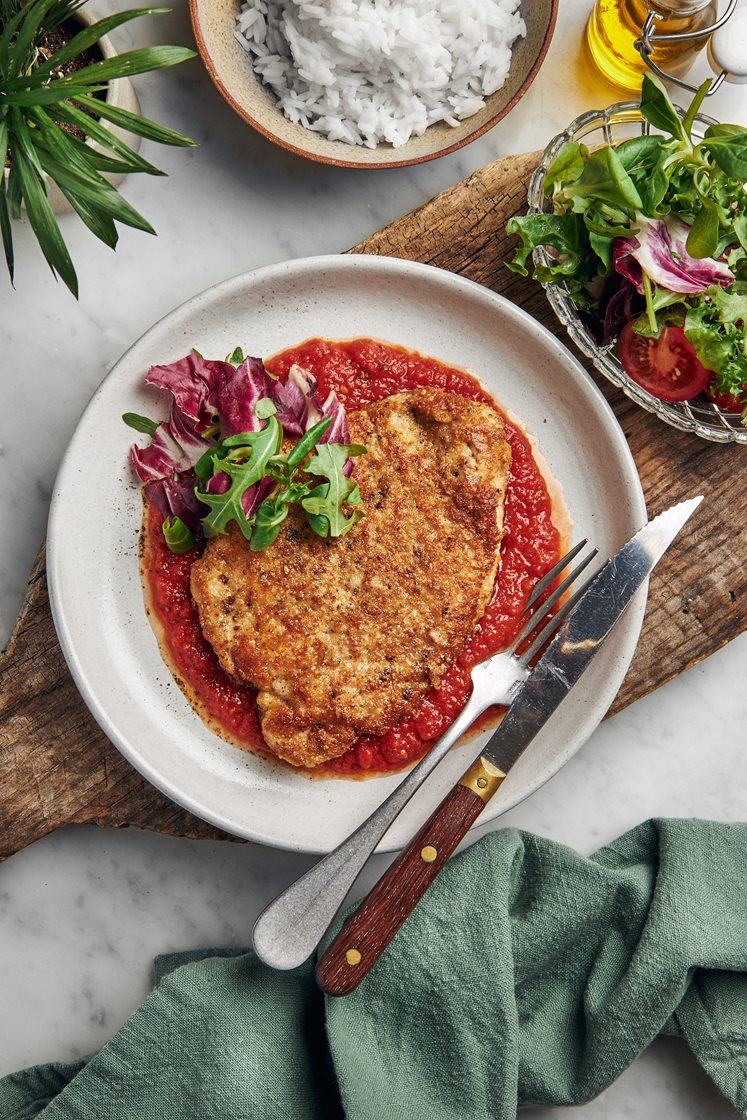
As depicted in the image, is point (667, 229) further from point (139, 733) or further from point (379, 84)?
point (139, 733)

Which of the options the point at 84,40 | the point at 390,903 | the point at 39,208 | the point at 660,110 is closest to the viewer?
the point at 84,40

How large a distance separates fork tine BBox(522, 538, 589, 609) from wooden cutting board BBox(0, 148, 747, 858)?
454mm

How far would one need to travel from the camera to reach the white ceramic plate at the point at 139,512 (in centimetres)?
362

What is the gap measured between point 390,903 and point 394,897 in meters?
0.03

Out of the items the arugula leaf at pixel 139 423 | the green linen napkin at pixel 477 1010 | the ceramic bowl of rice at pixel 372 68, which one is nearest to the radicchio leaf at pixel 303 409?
the arugula leaf at pixel 139 423

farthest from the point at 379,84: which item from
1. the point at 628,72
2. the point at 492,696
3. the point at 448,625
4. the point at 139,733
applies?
the point at 139,733

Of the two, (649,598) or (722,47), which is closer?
(722,47)

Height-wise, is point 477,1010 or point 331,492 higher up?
point 331,492

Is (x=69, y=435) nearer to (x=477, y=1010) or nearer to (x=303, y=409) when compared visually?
(x=303, y=409)

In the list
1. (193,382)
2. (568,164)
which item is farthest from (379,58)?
(193,382)

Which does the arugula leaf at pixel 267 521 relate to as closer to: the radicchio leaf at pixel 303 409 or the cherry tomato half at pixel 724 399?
the radicchio leaf at pixel 303 409

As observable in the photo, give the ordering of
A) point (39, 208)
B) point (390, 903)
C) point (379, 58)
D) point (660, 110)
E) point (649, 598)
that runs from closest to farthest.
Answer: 1. point (39, 208)
2. point (660, 110)
3. point (390, 903)
4. point (379, 58)
5. point (649, 598)

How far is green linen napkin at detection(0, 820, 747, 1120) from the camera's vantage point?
3590 mm

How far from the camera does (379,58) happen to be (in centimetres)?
369
